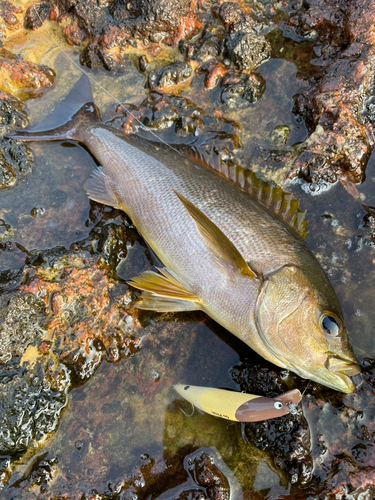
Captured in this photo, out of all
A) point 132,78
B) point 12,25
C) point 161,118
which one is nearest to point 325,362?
point 161,118

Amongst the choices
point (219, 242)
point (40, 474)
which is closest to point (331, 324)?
point (219, 242)

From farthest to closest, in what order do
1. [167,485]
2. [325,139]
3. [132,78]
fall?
1. [132,78]
2. [325,139]
3. [167,485]

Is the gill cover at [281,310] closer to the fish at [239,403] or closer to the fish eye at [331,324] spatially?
the fish eye at [331,324]

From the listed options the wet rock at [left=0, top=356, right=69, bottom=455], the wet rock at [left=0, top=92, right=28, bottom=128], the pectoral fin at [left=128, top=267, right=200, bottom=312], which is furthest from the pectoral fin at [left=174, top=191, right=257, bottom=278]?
the wet rock at [left=0, top=92, right=28, bottom=128]

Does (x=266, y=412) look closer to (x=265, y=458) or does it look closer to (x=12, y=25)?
(x=265, y=458)

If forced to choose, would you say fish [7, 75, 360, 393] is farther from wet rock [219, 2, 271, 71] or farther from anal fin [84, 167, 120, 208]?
wet rock [219, 2, 271, 71]

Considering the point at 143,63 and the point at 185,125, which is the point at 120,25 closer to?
the point at 143,63
